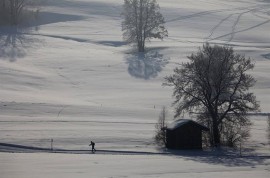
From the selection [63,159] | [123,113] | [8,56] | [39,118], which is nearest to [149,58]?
[8,56]

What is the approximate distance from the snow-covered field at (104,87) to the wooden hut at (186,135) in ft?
5.91

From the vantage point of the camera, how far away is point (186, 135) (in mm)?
41344

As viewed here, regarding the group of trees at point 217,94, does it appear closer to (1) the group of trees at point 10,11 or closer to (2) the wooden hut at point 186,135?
(2) the wooden hut at point 186,135

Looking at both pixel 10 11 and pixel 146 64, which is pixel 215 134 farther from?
pixel 10 11

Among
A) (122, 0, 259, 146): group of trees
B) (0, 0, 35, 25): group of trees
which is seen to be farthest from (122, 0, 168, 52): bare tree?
(122, 0, 259, 146): group of trees

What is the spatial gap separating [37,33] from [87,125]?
4829 cm

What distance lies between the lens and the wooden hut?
134ft

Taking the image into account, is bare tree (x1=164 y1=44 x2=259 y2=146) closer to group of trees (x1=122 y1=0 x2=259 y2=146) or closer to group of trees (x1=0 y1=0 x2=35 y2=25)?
group of trees (x1=122 y1=0 x2=259 y2=146)

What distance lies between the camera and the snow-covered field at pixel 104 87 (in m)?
32.8

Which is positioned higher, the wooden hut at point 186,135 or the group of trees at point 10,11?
the group of trees at point 10,11

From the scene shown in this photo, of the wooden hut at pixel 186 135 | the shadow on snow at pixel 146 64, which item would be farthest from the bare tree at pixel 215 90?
the shadow on snow at pixel 146 64

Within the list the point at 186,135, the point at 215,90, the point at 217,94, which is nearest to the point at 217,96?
the point at 217,94

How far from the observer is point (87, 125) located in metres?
44.1

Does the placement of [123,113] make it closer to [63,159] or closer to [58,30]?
[63,159]
